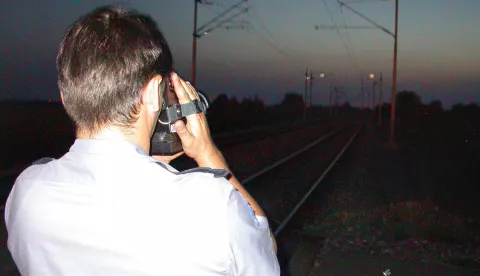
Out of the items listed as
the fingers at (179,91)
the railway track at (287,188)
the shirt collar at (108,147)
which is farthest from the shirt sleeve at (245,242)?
the railway track at (287,188)

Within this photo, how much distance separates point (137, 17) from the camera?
1.46 metres

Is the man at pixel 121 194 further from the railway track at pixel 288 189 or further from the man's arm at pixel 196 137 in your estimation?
the railway track at pixel 288 189

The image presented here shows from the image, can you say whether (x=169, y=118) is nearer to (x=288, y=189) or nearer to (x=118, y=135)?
(x=118, y=135)

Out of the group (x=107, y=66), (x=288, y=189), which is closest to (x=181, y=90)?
(x=107, y=66)

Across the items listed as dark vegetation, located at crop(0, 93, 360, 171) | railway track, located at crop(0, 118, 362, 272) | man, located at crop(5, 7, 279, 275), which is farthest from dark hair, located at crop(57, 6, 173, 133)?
dark vegetation, located at crop(0, 93, 360, 171)

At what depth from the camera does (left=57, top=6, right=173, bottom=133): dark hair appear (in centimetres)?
138

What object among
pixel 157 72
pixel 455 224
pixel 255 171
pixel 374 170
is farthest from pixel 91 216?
pixel 374 170

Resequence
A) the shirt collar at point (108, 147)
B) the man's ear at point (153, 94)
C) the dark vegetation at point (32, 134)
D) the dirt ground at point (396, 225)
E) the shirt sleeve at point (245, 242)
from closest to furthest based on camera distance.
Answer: the shirt sleeve at point (245, 242), the shirt collar at point (108, 147), the man's ear at point (153, 94), the dirt ground at point (396, 225), the dark vegetation at point (32, 134)

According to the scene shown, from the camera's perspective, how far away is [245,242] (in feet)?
4.14

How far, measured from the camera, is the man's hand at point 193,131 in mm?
1562

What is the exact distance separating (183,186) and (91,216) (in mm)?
277

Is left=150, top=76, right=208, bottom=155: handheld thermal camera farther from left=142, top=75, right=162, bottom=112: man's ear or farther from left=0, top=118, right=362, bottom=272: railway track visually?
left=0, top=118, right=362, bottom=272: railway track

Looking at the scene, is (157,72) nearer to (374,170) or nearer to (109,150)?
(109,150)

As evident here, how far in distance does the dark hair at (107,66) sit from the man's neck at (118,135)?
2cm
